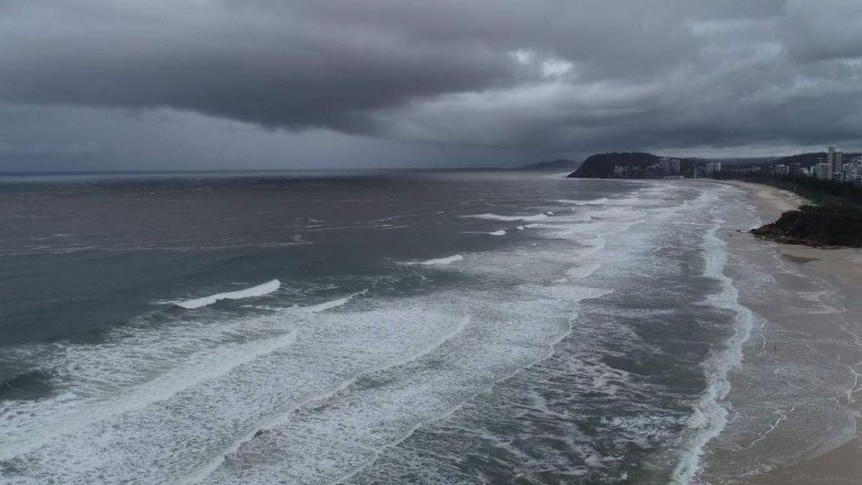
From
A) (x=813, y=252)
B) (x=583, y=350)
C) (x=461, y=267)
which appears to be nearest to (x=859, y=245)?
(x=813, y=252)

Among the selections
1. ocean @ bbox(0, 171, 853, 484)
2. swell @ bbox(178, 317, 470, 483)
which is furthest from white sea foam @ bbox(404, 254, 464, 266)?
swell @ bbox(178, 317, 470, 483)

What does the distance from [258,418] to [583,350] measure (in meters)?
11.2

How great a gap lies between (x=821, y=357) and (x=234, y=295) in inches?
920

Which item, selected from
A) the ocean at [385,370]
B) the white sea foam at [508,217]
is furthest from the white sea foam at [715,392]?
the white sea foam at [508,217]

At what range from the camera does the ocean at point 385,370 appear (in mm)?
13867

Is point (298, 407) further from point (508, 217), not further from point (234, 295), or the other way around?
point (508, 217)

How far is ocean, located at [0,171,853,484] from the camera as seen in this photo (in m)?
13.9

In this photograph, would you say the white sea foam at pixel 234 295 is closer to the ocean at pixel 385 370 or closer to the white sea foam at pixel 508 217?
the ocean at pixel 385 370

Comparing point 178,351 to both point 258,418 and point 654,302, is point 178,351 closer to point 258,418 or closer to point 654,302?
point 258,418

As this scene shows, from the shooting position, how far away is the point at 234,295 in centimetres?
2917

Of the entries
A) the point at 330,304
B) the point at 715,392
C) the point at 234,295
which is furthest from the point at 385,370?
the point at 234,295

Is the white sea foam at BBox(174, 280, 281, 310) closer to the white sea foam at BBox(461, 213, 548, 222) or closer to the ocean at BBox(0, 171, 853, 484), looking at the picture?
the ocean at BBox(0, 171, 853, 484)

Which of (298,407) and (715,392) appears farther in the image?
(715,392)

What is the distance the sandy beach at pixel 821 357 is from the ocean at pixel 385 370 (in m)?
0.32
